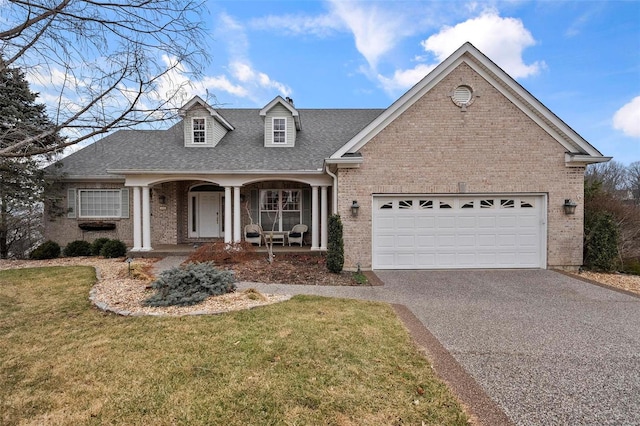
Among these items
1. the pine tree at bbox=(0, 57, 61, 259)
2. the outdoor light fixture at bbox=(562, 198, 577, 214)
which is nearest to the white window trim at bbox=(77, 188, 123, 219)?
the pine tree at bbox=(0, 57, 61, 259)

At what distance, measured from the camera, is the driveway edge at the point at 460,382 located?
273 cm

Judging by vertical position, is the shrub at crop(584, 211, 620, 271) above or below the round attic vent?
below

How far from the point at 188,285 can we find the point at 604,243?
37.0ft

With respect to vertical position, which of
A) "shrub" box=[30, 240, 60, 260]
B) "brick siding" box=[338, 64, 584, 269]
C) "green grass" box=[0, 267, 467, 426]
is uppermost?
"brick siding" box=[338, 64, 584, 269]

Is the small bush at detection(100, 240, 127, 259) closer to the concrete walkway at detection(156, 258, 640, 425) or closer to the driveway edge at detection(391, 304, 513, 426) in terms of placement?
the concrete walkway at detection(156, 258, 640, 425)

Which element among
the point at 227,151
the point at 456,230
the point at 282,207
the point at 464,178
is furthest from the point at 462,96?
the point at 227,151

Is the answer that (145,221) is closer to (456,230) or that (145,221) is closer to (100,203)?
(100,203)

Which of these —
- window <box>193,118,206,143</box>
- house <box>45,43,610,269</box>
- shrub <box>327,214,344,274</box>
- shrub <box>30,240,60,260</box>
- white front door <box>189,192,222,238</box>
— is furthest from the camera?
white front door <box>189,192,222,238</box>

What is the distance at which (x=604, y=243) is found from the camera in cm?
880

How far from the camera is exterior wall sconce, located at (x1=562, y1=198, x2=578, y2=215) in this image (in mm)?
8938

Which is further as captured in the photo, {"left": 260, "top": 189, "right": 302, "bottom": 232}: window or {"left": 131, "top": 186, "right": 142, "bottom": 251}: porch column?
{"left": 260, "top": 189, "right": 302, "bottom": 232}: window

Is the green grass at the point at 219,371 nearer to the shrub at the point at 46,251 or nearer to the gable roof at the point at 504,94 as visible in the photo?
the gable roof at the point at 504,94

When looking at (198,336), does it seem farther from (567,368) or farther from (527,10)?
(527,10)

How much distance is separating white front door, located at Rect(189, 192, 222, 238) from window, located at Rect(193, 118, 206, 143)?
233cm
